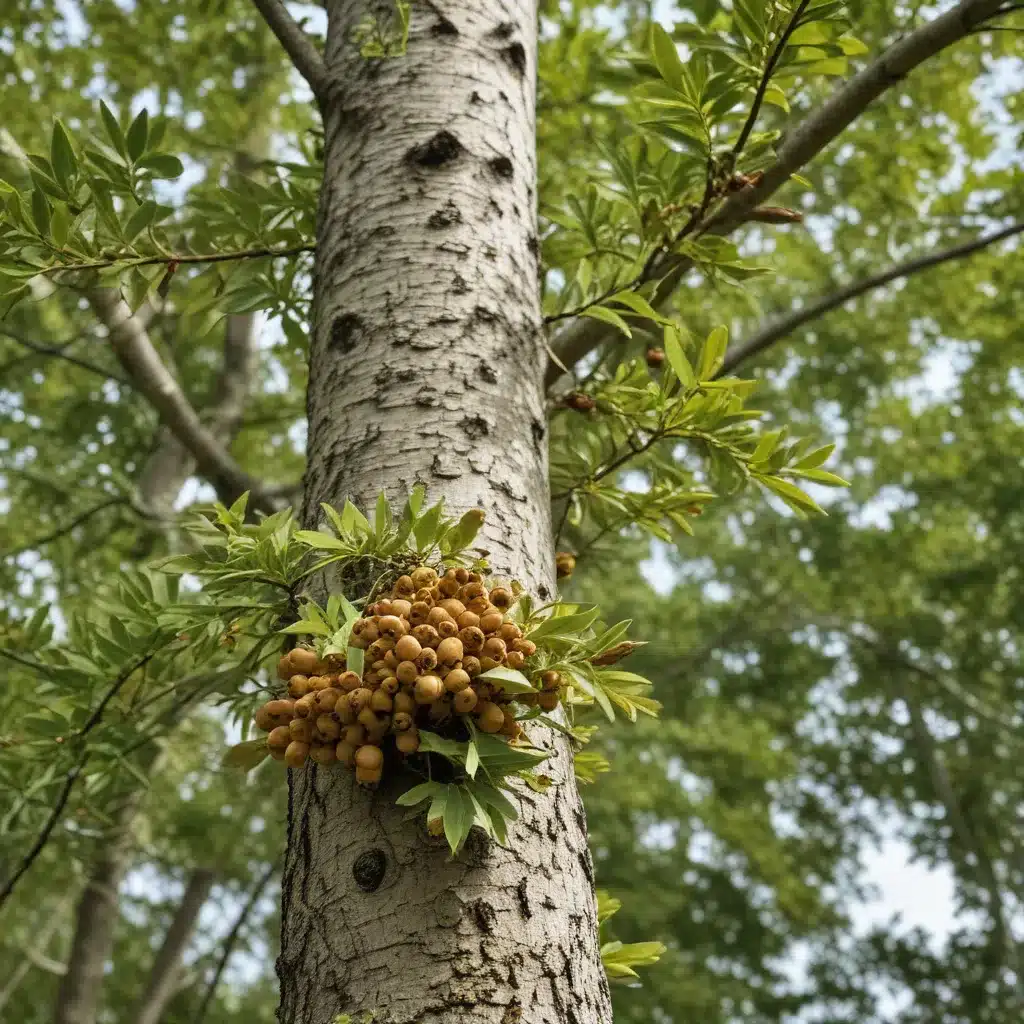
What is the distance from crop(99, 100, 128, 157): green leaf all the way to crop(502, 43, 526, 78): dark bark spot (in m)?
0.69

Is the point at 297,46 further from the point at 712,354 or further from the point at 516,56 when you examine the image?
the point at 712,354

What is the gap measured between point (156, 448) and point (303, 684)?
443 cm

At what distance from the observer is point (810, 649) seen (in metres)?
11.5

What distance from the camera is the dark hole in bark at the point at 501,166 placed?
1.51 m

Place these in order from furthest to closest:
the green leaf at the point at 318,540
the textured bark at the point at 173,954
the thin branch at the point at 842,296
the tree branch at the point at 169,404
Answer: the textured bark at the point at 173,954, the tree branch at the point at 169,404, the thin branch at the point at 842,296, the green leaf at the point at 318,540

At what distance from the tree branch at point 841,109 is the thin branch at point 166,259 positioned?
0.57m

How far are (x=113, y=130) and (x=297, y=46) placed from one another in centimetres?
57

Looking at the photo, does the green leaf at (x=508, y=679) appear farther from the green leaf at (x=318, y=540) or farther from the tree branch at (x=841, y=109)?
the tree branch at (x=841, y=109)

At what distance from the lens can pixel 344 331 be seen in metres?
1.37

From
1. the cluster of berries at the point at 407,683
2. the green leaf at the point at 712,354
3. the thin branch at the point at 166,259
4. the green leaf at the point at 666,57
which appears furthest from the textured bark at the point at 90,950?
the green leaf at the point at 666,57

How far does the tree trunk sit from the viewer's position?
93cm

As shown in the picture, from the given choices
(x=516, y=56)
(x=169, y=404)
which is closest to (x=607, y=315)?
(x=516, y=56)

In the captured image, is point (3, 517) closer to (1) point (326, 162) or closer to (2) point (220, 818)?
(2) point (220, 818)

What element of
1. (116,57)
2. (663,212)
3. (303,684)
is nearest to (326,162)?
(663,212)
